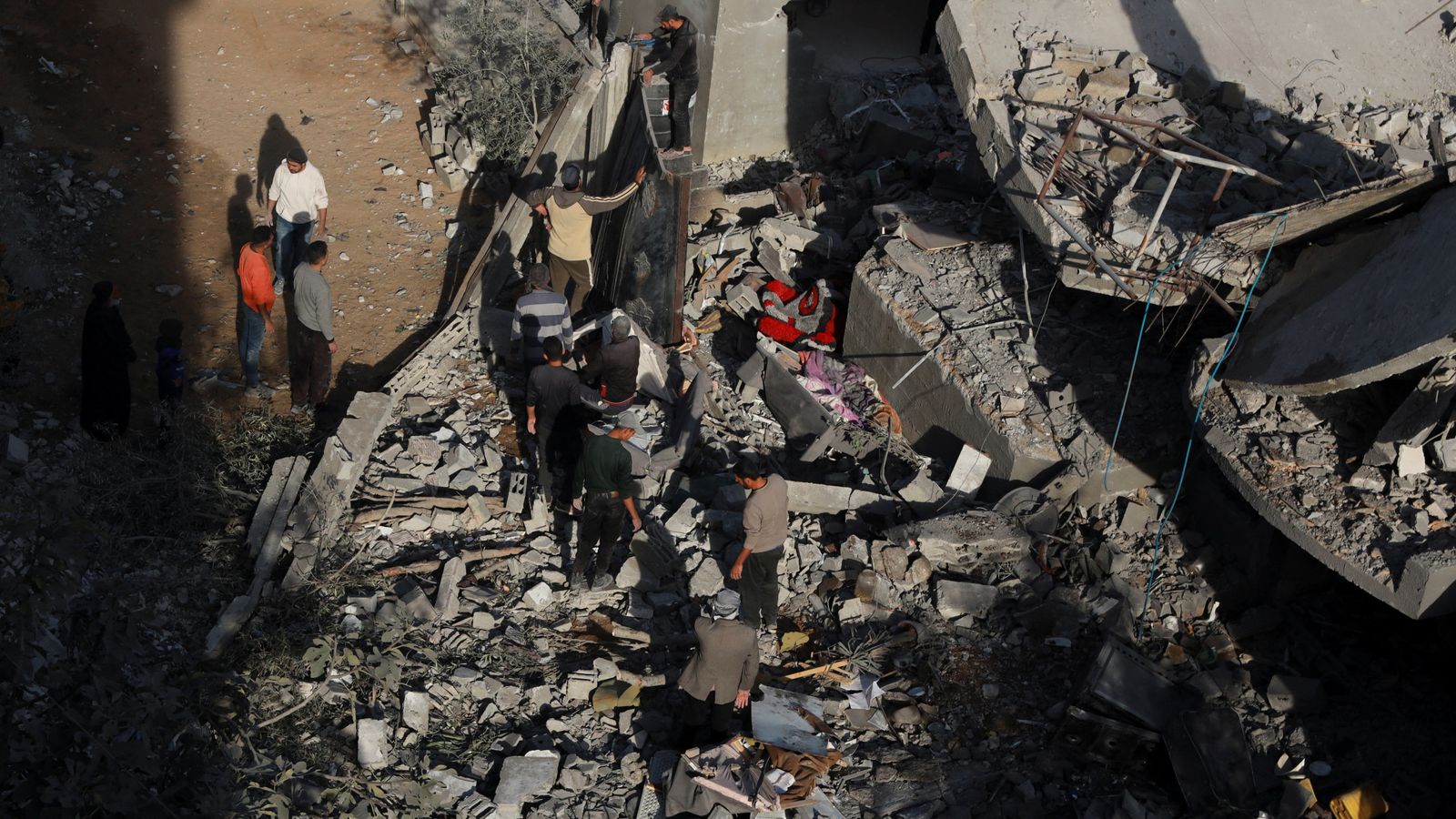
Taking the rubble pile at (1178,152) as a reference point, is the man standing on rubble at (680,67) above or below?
below

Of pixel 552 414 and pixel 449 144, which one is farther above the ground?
pixel 449 144

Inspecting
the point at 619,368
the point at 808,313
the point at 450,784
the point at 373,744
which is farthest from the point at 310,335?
the point at 808,313

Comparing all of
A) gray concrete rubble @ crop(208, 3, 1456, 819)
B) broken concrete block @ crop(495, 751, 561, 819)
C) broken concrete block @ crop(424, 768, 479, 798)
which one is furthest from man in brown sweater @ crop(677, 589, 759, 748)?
broken concrete block @ crop(424, 768, 479, 798)

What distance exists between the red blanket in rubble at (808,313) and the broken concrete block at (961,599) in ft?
11.0

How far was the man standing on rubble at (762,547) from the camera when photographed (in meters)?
6.87

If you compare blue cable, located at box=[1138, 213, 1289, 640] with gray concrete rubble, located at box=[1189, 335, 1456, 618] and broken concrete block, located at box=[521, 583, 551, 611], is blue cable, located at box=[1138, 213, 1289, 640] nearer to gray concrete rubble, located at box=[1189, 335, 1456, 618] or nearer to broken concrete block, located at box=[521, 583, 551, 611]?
gray concrete rubble, located at box=[1189, 335, 1456, 618]

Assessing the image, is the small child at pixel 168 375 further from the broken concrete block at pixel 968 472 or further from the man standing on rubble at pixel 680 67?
the man standing on rubble at pixel 680 67

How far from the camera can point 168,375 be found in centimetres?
794

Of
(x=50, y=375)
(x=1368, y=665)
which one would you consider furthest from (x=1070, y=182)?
(x=50, y=375)

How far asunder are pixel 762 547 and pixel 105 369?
15.2 feet

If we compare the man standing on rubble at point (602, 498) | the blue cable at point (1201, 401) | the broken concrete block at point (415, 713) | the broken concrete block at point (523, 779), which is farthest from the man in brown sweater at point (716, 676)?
the blue cable at point (1201, 401)

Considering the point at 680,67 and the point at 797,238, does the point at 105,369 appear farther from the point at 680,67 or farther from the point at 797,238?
the point at 680,67

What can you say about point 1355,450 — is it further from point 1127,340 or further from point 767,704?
point 767,704

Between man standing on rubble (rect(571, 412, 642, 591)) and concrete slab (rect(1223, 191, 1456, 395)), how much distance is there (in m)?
4.37
